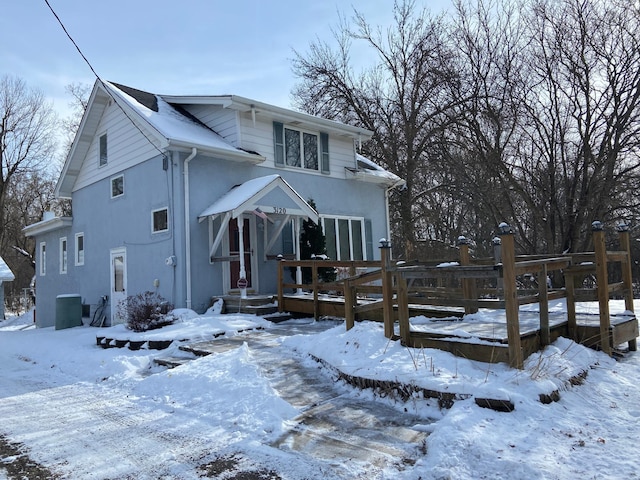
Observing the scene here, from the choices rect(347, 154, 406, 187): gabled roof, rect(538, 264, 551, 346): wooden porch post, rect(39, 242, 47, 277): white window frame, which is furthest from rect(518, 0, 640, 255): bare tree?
rect(39, 242, 47, 277): white window frame

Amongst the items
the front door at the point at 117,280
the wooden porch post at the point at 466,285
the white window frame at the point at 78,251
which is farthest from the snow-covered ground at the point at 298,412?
the white window frame at the point at 78,251

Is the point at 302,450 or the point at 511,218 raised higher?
the point at 511,218

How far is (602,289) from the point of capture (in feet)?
20.9

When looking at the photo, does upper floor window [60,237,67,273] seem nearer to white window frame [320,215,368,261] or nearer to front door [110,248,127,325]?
front door [110,248,127,325]

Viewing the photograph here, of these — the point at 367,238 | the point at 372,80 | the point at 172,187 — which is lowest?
the point at 367,238

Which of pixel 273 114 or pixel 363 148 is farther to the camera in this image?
pixel 363 148

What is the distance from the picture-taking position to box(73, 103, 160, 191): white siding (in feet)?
44.5

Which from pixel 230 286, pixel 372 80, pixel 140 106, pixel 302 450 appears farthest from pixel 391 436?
pixel 372 80

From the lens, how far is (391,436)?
13.8 feet

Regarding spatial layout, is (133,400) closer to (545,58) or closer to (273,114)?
(273,114)

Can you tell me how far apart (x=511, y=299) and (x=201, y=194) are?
29.7 ft

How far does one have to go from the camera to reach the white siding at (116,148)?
13.6m

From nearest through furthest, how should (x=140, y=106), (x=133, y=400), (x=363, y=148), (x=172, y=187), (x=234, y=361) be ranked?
(x=133, y=400) < (x=234, y=361) < (x=172, y=187) < (x=140, y=106) < (x=363, y=148)

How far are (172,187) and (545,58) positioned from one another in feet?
42.3
